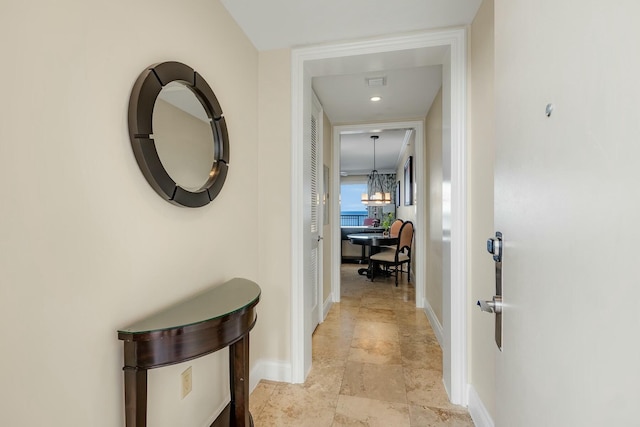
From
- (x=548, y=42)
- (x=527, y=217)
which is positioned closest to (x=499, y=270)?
(x=527, y=217)

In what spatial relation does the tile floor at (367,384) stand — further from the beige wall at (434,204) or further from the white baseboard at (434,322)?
the beige wall at (434,204)

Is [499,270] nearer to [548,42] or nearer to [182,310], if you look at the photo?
[548,42]

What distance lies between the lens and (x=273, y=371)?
2088 millimetres

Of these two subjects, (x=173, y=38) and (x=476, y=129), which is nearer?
(x=173, y=38)

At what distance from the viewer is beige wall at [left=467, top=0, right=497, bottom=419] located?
4.86ft

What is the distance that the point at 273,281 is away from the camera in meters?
2.08

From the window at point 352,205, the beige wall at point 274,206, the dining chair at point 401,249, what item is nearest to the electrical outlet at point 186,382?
the beige wall at point 274,206

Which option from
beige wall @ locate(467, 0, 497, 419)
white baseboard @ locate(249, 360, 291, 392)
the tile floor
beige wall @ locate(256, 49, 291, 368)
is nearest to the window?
the tile floor

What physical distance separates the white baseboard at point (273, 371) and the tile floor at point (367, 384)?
1.5 inches

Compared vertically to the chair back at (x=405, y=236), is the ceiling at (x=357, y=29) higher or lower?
higher

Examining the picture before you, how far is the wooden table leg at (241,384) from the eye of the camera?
4.64 feet

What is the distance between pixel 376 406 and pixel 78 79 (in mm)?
2124

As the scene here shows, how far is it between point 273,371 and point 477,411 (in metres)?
1.28

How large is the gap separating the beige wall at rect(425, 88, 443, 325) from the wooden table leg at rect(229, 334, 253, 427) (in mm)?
1889
